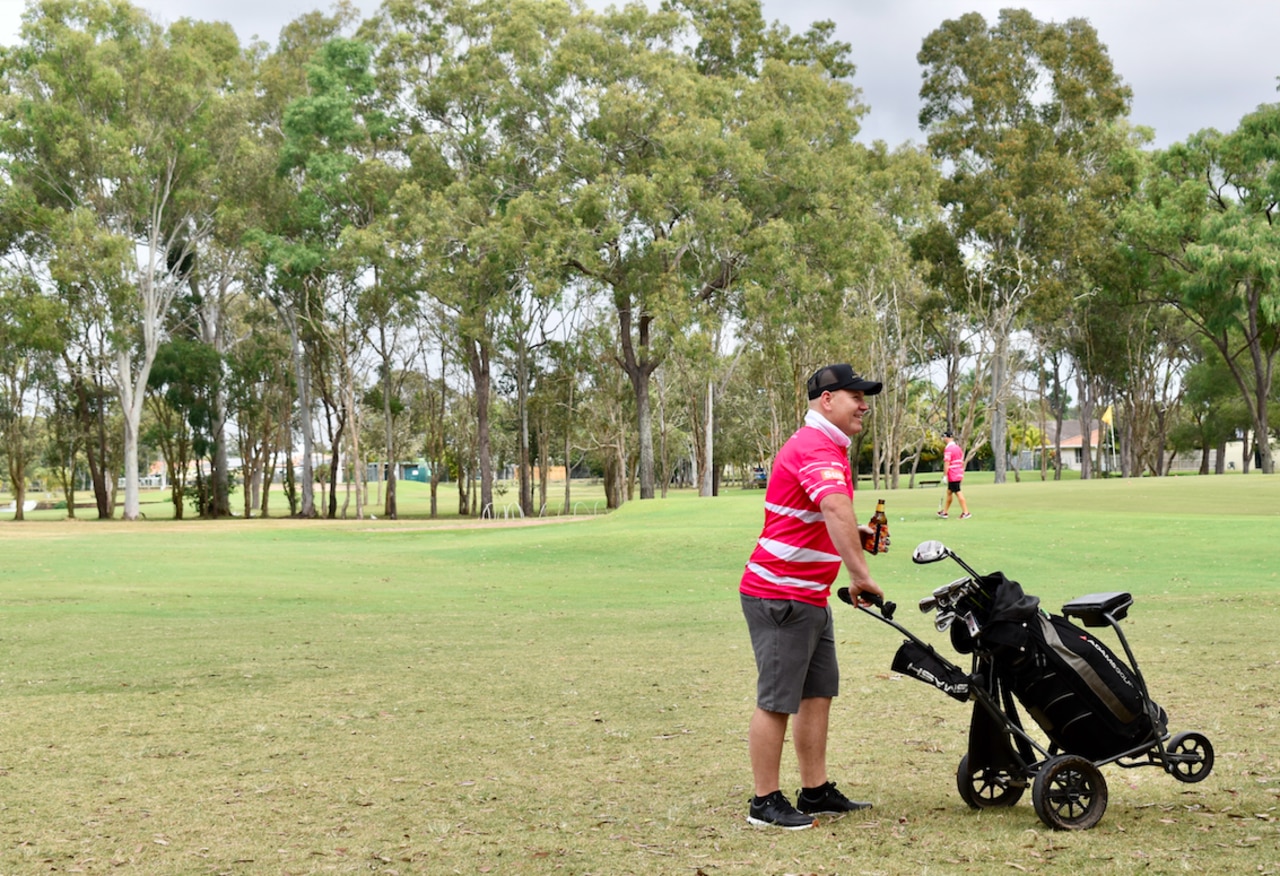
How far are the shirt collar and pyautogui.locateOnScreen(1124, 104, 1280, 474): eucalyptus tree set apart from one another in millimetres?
55569

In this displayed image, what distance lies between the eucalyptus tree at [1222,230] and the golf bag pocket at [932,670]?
183ft

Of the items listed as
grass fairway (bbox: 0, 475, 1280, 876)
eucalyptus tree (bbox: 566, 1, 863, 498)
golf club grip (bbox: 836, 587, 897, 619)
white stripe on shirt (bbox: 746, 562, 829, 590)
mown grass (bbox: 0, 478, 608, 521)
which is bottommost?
mown grass (bbox: 0, 478, 608, 521)

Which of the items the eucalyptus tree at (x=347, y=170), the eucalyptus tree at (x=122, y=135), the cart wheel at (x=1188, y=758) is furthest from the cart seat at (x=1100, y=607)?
the eucalyptus tree at (x=122, y=135)

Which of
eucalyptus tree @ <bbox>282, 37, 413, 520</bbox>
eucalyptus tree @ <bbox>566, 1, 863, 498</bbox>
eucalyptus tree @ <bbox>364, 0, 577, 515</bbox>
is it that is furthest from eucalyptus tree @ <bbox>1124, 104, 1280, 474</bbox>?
eucalyptus tree @ <bbox>282, 37, 413, 520</bbox>

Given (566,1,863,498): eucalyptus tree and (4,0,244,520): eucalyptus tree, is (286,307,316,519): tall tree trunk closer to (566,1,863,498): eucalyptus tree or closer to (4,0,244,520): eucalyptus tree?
(4,0,244,520): eucalyptus tree

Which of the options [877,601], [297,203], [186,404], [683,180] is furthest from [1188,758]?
[186,404]

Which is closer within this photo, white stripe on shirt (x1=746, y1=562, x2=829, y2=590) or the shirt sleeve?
the shirt sleeve

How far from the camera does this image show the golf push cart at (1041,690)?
18.5 feet

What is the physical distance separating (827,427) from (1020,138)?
55.7 metres

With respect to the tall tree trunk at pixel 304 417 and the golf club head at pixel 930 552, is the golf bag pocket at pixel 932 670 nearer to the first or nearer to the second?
Result: the golf club head at pixel 930 552

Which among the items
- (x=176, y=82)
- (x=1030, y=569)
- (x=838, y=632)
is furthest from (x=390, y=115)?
(x=838, y=632)

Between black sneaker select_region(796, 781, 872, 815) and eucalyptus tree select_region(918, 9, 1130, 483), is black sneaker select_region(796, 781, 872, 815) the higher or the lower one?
the lower one

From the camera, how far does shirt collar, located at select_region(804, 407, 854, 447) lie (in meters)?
6.05

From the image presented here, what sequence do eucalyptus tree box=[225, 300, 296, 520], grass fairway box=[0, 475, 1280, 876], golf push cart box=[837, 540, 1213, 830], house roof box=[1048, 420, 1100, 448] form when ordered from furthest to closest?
house roof box=[1048, 420, 1100, 448] → eucalyptus tree box=[225, 300, 296, 520] → golf push cart box=[837, 540, 1213, 830] → grass fairway box=[0, 475, 1280, 876]
